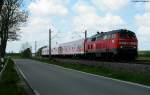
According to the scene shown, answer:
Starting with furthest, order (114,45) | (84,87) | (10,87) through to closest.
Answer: (114,45), (84,87), (10,87)

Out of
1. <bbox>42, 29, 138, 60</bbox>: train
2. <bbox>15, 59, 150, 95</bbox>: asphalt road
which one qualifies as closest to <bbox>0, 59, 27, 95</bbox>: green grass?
<bbox>15, 59, 150, 95</bbox>: asphalt road

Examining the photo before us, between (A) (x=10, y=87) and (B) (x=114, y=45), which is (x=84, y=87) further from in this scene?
(B) (x=114, y=45)

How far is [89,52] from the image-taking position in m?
60.4

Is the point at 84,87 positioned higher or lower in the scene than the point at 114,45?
lower

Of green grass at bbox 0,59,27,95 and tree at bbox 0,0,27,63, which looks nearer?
green grass at bbox 0,59,27,95

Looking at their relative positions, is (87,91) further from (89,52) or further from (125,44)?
(89,52)

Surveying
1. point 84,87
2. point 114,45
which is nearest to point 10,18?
point 114,45

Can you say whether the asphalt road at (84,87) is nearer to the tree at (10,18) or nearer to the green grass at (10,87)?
the green grass at (10,87)

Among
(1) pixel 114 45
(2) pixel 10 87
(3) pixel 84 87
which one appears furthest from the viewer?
(1) pixel 114 45

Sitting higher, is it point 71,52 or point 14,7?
point 14,7

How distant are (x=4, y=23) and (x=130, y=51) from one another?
63.7 ft

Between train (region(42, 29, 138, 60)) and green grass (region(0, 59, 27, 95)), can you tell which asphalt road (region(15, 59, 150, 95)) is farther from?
train (region(42, 29, 138, 60))

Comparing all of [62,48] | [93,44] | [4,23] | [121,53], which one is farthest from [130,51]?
[62,48]

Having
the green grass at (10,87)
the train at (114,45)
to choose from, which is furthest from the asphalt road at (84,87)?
the train at (114,45)
